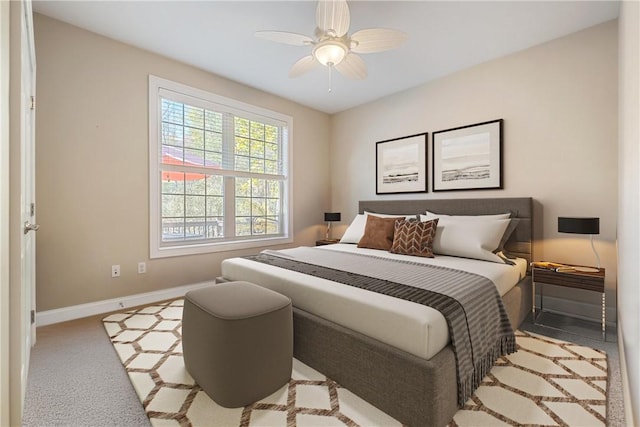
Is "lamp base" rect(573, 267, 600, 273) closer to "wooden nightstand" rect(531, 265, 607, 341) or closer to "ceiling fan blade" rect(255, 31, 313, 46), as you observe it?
"wooden nightstand" rect(531, 265, 607, 341)

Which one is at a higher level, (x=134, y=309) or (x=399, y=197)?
(x=399, y=197)

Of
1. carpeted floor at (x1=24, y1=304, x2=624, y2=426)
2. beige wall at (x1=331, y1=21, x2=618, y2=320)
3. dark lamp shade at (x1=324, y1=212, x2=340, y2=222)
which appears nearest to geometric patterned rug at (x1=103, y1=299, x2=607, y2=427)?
carpeted floor at (x1=24, y1=304, x2=624, y2=426)

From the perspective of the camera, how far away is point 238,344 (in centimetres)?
149

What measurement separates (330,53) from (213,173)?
85.9 inches

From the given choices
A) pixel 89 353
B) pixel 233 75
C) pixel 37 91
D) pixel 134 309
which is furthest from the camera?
pixel 233 75

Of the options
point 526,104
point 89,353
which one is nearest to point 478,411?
point 89,353

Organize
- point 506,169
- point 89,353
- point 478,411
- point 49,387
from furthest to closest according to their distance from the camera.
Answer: point 506,169 → point 89,353 → point 49,387 → point 478,411

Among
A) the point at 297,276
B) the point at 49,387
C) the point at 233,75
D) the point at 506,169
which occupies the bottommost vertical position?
the point at 49,387

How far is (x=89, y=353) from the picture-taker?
83.0 inches

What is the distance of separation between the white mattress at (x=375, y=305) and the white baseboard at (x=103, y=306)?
121 centimetres

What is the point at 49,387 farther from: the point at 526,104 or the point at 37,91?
the point at 526,104

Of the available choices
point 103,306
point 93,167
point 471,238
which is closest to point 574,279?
point 471,238

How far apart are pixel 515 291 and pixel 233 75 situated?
12.4 ft

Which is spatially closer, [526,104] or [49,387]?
[49,387]
